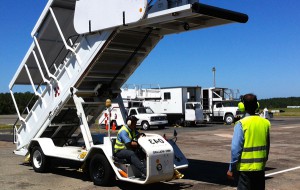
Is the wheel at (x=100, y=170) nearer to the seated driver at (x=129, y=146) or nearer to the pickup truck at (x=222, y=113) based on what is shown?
the seated driver at (x=129, y=146)

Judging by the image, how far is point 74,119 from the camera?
37.6 feet

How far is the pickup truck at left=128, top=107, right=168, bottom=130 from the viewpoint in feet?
101

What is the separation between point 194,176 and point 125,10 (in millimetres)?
4603

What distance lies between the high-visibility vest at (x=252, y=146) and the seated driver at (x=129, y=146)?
3404 mm

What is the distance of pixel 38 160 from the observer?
1112 centimetres

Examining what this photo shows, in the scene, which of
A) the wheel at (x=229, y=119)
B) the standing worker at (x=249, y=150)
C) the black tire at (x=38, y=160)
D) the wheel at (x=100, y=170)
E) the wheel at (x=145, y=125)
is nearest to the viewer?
the standing worker at (x=249, y=150)

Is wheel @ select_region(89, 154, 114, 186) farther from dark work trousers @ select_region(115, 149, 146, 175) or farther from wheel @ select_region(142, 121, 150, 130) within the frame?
wheel @ select_region(142, 121, 150, 130)

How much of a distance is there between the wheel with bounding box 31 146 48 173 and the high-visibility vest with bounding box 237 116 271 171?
6.99 m

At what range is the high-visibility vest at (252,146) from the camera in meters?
5.01

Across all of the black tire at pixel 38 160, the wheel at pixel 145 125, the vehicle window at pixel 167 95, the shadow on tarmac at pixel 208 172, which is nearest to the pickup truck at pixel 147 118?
the wheel at pixel 145 125

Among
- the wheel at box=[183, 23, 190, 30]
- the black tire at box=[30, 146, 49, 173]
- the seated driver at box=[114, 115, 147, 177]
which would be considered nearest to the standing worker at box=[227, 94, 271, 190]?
the seated driver at box=[114, 115, 147, 177]

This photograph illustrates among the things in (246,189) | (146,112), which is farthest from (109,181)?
(146,112)

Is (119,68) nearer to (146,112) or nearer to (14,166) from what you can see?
(14,166)

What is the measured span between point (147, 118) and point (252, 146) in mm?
25968
